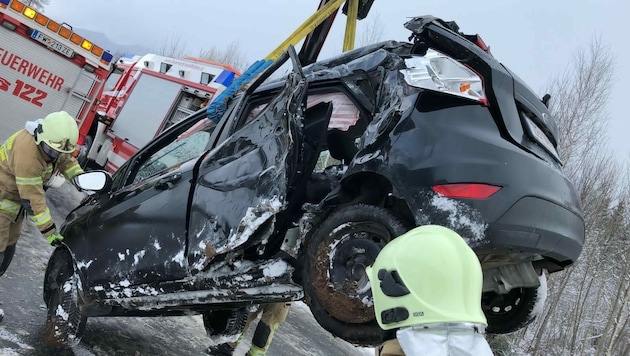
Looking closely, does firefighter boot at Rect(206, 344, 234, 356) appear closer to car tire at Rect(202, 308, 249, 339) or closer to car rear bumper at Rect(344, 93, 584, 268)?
car tire at Rect(202, 308, 249, 339)

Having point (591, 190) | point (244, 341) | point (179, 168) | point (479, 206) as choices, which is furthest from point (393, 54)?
point (591, 190)

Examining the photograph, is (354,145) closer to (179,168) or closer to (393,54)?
(393,54)

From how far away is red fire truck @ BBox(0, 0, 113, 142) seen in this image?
7277 mm

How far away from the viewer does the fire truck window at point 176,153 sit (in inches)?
138

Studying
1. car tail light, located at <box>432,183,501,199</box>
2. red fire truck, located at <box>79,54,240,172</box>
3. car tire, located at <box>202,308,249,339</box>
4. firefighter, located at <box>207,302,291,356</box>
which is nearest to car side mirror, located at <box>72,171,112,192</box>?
car tire, located at <box>202,308,249,339</box>

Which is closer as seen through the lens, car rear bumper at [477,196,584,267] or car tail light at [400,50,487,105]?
car rear bumper at [477,196,584,267]

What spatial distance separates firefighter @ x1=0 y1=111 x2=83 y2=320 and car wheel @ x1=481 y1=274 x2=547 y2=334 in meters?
2.86

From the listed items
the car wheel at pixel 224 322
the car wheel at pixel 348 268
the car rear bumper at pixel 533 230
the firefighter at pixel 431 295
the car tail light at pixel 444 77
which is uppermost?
the car tail light at pixel 444 77

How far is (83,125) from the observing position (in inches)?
332

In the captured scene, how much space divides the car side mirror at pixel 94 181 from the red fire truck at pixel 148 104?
505 centimetres

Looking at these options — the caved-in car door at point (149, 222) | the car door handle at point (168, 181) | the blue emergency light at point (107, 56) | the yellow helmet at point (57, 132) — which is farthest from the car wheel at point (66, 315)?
the blue emergency light at point (107, 56)

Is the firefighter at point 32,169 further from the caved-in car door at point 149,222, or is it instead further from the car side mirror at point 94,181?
the caved-in car door at point 149,222

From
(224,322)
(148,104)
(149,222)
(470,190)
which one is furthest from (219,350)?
(148,104)

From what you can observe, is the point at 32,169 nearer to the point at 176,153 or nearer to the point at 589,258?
the point at 176,153
